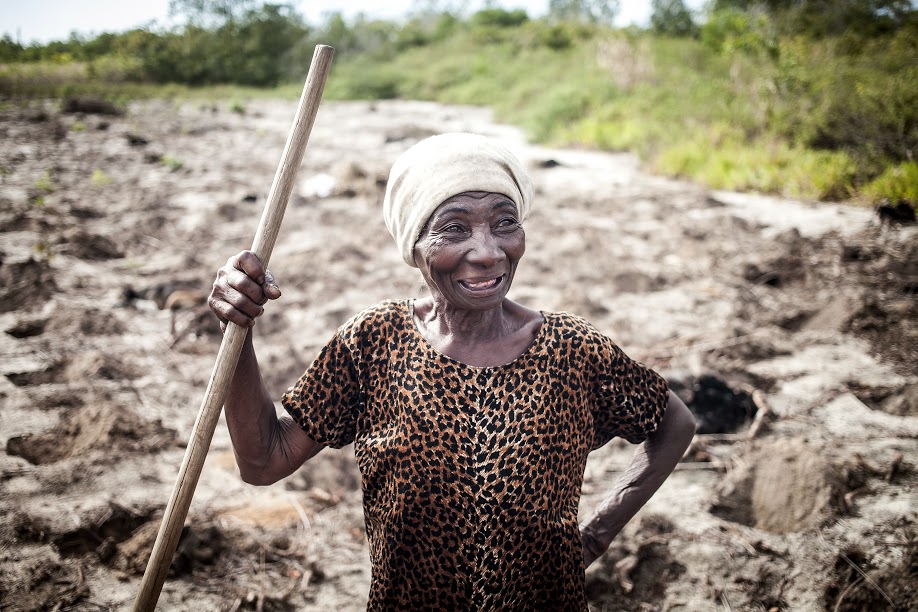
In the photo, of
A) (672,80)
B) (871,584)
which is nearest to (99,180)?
(871,584)

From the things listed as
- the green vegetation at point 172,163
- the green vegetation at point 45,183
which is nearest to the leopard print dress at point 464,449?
the green vegetation at point 45,183

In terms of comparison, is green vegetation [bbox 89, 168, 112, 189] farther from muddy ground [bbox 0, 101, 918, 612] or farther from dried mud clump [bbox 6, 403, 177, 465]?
dried mud clump [bbox 6, 403, 177, 465]

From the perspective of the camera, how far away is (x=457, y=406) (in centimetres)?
127

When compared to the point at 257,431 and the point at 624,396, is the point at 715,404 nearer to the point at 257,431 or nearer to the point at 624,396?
the point at 624,396

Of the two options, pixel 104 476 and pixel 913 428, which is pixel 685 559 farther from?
pixel 104 476

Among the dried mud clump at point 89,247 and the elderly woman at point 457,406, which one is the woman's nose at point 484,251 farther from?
the dried mud clump at point 89,247

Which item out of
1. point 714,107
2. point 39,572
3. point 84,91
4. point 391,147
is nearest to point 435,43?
point 84,91

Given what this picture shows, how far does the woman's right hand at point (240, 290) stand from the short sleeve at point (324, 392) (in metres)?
0.24

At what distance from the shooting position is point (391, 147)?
11867 millimetres

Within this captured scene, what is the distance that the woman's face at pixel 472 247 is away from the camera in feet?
4.03

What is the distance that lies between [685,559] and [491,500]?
1.58 metres

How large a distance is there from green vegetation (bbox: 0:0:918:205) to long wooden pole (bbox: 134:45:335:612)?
6.63m

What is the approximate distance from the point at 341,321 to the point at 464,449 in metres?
3.70

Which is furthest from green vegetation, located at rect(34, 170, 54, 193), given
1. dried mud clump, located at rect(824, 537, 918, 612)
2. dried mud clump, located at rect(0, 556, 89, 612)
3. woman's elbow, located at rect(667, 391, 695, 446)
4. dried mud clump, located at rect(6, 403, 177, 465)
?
dried mud clump, located at rect(824, 537, 918, 612)
